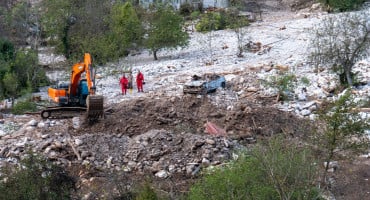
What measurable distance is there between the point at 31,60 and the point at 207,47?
9403 mm

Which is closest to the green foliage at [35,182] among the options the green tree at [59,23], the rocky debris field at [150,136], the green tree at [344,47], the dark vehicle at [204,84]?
the rocky debris field at [150,136]

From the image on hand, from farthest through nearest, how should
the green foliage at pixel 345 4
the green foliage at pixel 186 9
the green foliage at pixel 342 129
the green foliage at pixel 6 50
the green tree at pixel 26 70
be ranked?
the green foliage at pixel 186 9, the green foliage at pixel 345 4, the green foliage at pixel 6 50, the green tree at pixel 26 70, the green foliage at pixel 342 129

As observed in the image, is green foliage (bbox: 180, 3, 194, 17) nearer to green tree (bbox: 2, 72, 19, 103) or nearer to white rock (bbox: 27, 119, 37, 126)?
green tree (bbox: 2, 72, 19, 103)

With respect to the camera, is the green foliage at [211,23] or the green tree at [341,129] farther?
the green foliage at [211,23]

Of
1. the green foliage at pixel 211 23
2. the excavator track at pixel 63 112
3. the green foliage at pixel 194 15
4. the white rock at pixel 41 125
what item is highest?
the green foliage at pixel 194 15

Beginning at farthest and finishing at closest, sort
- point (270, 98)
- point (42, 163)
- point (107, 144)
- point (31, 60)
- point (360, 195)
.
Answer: point (31, 60) < point (270, 98) < point (107, 144) < point (360, 195) < point (42, 163)

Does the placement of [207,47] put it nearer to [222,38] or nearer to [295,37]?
[222,38]

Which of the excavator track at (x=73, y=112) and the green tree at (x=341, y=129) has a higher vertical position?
the green tree at (x=341, y=129)

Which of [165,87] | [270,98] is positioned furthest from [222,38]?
[270,98]

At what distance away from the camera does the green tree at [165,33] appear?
29.5 meters

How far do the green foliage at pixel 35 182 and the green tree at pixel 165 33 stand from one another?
17193 mm

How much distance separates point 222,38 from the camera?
3300 cm

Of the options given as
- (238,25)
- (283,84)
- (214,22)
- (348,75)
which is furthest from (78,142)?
(214,22)

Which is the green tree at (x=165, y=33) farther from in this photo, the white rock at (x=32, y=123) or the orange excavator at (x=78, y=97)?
the white rock at (x=32, y=123)
